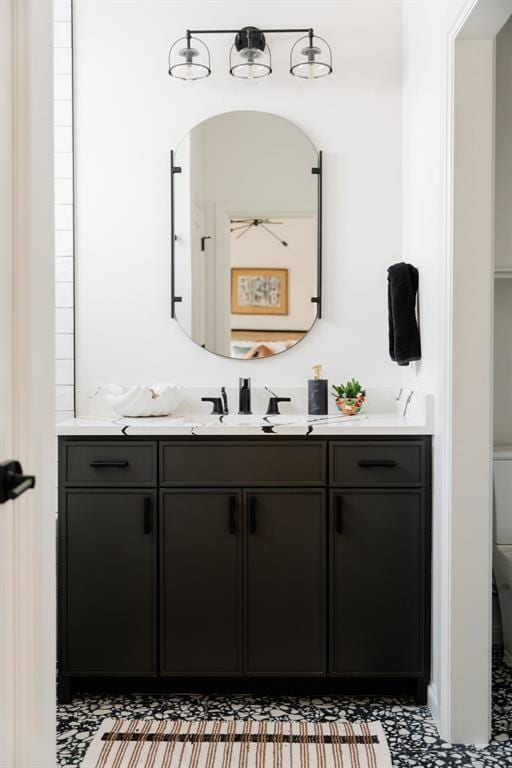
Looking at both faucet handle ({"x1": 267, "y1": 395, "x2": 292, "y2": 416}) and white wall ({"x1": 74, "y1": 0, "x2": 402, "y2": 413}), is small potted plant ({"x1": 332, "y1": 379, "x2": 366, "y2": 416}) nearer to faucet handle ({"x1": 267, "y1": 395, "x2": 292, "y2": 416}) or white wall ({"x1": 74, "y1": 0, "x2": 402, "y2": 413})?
white wall ({"x1": 74, "y1": 0, "x2": 402, "y2": 413})

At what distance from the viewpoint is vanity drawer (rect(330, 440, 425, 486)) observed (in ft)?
8.17

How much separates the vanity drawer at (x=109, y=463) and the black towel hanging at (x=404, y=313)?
0.98 m

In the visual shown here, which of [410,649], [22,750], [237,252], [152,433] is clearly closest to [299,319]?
[237,252]

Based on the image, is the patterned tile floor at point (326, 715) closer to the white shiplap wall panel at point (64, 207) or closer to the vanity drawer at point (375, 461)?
the vanity drawer at point (375, 461)

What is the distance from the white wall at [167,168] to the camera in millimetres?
3014

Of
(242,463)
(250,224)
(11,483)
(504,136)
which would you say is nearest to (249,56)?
(250,224)

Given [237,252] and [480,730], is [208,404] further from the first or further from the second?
[480,730]

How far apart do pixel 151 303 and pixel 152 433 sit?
769mm

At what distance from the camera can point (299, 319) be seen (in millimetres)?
3043

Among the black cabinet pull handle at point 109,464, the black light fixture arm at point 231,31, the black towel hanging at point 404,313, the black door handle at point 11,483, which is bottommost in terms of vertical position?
the black cabinet pull handle at point 109,464

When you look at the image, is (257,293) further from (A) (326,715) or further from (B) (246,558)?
(A) (326,715)

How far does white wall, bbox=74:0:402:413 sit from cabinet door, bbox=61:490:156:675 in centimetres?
67

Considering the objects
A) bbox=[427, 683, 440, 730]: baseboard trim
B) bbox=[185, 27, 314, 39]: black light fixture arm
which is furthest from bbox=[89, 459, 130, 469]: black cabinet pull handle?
bbox=[185, 27, 314, 39]: black light fixture arm

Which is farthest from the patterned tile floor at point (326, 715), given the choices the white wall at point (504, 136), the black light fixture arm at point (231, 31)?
the black light fixture arm at point (231, 31)
